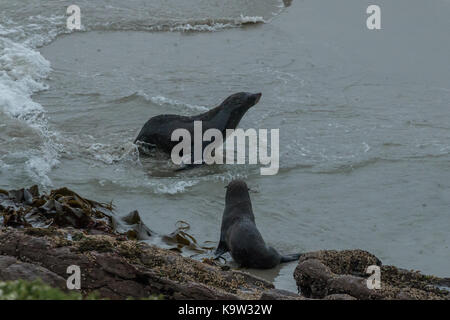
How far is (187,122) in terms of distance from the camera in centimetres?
1102

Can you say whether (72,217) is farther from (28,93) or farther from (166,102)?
(28,93)

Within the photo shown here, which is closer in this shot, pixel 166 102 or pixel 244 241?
pixel 244 241

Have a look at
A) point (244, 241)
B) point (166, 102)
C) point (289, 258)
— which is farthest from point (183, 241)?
point (166, 102)

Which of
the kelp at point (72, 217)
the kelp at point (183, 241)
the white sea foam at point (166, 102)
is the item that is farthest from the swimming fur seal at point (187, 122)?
the kelp at point (183, 241)

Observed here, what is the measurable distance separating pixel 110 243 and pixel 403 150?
22.1 ft

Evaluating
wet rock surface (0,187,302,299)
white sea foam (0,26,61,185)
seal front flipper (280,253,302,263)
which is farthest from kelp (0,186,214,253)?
white sea foam (0,26,61,185)

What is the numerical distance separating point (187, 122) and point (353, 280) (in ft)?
20.4

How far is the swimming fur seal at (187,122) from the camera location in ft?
35.7

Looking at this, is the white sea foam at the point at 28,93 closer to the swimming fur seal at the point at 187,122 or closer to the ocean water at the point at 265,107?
the ocean water at the point at 265,107

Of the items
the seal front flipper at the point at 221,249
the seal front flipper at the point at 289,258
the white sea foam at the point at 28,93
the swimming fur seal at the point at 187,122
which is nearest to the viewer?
the seal front flipper at the point at 289,258

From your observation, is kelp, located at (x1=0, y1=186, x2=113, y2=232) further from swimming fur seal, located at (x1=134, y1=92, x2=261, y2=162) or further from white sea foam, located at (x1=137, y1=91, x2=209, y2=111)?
white sea foam, located at (x1=137, y1=91, x2=209, y2=111)

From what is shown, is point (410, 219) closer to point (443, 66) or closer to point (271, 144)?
point (271, 144)

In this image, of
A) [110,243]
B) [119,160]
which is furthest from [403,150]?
[110,243]

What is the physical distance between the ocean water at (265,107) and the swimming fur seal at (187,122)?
349 mm
